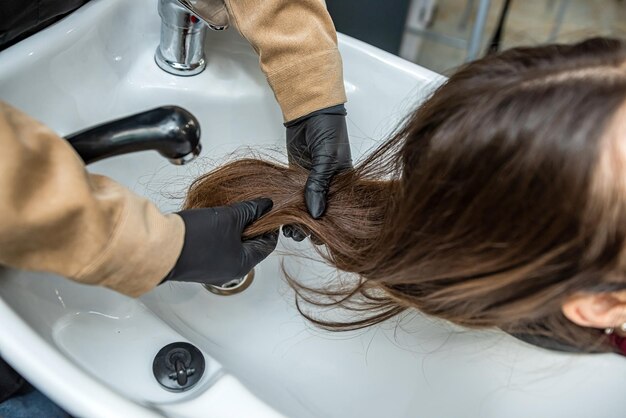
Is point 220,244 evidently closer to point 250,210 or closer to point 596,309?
point 250,210

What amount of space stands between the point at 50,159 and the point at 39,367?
0.16m

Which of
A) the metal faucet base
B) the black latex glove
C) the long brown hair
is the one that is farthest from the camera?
the metal faucet base

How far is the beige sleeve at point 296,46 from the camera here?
2.25 ft

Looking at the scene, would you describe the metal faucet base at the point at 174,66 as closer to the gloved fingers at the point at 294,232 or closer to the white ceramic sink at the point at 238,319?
the white ceramic sink at the point at 238,319

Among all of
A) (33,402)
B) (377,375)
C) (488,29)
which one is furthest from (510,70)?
(488,29)

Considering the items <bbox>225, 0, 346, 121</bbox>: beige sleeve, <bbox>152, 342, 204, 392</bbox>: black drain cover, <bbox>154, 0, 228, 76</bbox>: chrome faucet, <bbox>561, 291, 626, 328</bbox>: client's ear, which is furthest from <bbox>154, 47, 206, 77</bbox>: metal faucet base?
<bbox>561, 291, 626, 328</bbox>: client's ear

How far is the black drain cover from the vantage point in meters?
0.58

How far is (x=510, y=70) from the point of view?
45 cm

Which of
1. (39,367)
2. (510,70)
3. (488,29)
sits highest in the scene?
(510,70)

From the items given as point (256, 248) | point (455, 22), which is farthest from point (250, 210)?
point (455, 22)

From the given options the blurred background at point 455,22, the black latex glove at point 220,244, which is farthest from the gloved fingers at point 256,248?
the blurred background at point 455,22

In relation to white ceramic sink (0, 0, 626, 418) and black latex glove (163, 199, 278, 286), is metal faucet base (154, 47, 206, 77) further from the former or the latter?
black latex glove (163, 199, 278, 286)

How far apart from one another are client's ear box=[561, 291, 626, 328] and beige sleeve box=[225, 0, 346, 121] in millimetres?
331

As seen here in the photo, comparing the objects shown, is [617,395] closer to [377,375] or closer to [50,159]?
[377,375]
